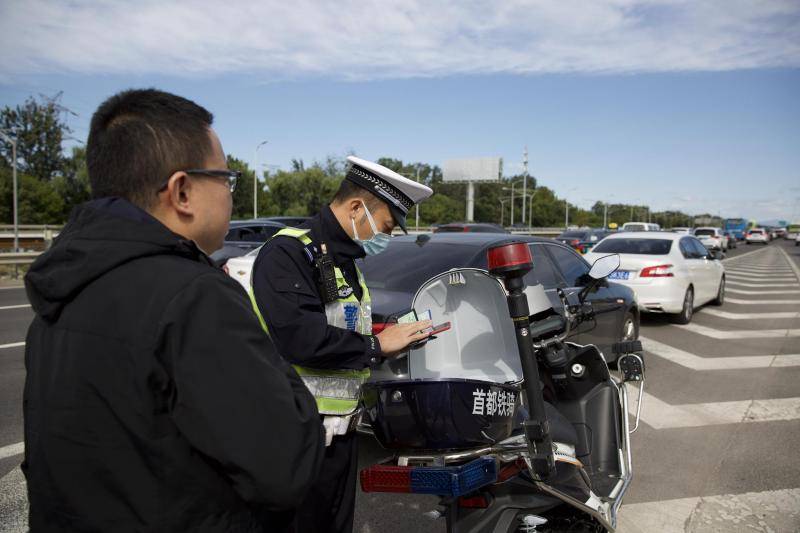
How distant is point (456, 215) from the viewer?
294 ft

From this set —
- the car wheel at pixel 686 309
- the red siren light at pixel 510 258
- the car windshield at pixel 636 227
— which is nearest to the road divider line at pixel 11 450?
the red siren light at pixel 510 258

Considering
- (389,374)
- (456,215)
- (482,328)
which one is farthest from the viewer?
(456,215)

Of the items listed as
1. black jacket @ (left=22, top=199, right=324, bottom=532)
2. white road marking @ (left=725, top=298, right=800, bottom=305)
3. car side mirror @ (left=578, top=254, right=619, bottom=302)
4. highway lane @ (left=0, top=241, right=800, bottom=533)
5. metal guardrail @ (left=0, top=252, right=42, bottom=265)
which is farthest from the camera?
metal guardrail @ (left=0, top=252, right=42, bottom=265)

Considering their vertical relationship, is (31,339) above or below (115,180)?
below

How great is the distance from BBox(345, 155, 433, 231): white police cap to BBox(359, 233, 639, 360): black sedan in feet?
3.26

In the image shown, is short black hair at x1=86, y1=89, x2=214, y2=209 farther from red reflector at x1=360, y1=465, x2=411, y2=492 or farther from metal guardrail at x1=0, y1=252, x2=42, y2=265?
metal guardrail at x1=0, y1=252, x2=42, y2=265

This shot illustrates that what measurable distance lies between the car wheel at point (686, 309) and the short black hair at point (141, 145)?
33.3ft

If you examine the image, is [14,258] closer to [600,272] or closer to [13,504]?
[13,504]

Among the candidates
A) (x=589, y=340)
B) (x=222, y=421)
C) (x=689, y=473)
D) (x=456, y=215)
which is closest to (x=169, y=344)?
(x=222, y=421)

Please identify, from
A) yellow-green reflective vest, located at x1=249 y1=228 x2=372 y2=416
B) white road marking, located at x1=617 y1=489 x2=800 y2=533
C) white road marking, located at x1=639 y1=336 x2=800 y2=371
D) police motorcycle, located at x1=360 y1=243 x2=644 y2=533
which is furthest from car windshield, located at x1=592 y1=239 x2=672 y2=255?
yellow-green reflective vest, located at x1=249 y1=228 x2=372 y2=416

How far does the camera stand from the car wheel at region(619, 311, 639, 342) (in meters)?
6.96

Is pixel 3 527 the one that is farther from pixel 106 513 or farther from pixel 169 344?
pixel 169 344

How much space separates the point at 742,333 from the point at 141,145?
33.3ft

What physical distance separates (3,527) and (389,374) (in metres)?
2.28
